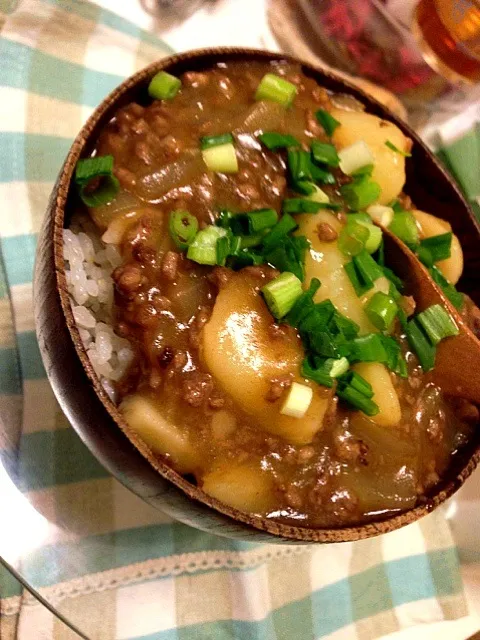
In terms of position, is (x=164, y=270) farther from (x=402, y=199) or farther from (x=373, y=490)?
(x=402, y=199)

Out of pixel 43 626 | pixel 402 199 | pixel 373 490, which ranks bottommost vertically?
pixel 43 626

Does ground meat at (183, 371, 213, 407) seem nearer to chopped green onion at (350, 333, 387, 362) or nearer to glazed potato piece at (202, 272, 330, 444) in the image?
glazed potato piece at (202, 272, 330, 444)

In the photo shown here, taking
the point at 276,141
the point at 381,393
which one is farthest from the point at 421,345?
the point at 276,141

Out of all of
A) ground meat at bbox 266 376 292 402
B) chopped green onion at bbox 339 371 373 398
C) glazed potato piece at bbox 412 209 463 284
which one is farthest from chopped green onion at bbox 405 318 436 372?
ground meat at bbox 266 376 292 402

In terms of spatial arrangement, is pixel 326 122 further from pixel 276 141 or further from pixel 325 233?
pixel 325 233

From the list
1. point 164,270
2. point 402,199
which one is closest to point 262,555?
point 164,270

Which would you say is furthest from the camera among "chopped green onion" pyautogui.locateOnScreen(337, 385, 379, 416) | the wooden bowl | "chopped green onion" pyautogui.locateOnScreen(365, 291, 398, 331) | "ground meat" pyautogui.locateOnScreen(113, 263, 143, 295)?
"chopped green onion" pyautogui.locateOnScreen(365, 291, 398, 331)
